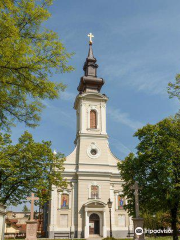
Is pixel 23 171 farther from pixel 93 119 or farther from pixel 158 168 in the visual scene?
pixel 93 119

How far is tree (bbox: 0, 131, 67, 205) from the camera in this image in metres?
21.2

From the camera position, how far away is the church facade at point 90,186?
107 feet

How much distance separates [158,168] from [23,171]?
11.3 metres

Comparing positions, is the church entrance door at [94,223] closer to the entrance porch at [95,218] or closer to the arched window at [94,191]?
the entrance porch at [95,218]

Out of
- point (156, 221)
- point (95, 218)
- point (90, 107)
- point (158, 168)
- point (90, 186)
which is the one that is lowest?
point (156, 221)

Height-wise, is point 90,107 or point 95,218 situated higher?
point 90,107

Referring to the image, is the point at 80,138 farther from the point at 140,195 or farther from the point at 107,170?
the point at 140,195

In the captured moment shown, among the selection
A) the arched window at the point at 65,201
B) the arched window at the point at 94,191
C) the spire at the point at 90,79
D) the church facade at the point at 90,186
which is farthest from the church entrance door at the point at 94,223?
the spire at the point at 90,79

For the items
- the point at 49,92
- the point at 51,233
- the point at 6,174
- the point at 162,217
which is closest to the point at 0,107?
the point at 49,92

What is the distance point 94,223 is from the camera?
33375 millimetres

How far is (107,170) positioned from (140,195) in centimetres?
1524

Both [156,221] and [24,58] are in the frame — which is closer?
[24,58]

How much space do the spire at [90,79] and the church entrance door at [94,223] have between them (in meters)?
18.9

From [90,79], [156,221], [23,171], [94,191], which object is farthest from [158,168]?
[90,79]
